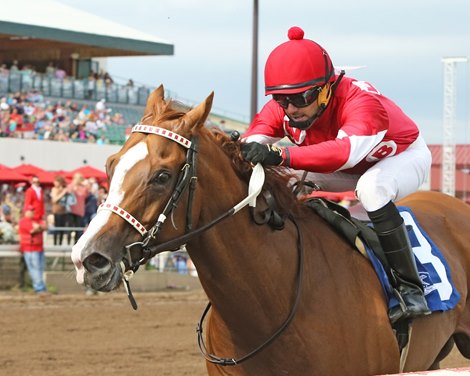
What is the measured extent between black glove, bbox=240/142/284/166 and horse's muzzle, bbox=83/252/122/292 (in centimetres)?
92

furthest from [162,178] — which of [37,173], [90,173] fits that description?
[90,173]

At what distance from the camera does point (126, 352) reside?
9.07 meters

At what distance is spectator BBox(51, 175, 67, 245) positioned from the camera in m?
15.1

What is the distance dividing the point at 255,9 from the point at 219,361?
1445 cm

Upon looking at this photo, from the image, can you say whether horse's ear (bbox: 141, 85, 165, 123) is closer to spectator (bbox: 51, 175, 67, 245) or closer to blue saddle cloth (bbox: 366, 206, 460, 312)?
blue saddle cloth (bbox: 366, 206, 460, 312)

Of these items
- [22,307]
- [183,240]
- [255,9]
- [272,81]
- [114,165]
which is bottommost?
[22,307]

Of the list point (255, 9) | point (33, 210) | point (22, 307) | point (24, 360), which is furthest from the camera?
point (255, 9)

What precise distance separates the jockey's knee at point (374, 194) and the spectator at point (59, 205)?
10912 millimetres

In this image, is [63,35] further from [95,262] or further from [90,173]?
[95,262]

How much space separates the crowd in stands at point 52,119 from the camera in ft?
72.0

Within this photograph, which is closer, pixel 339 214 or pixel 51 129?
pixel 339 214

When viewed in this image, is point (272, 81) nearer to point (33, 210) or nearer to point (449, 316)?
point (449, 316)

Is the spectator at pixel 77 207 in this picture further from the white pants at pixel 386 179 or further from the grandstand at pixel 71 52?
the white pants at pixel 386 179

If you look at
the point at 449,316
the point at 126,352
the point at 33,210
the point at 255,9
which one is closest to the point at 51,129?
the point at 255,9
